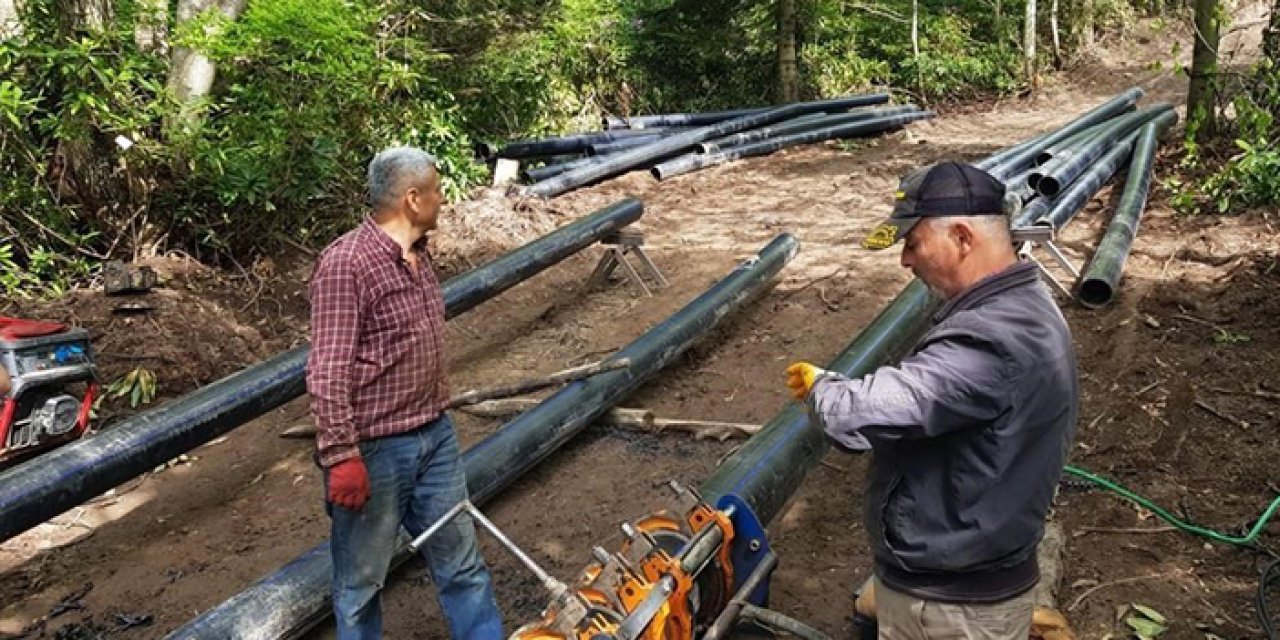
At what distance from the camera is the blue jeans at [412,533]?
8.96 feet

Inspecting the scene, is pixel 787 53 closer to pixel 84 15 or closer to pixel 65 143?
pixel 84 15

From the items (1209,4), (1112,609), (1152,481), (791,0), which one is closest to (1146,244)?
(1209,4)

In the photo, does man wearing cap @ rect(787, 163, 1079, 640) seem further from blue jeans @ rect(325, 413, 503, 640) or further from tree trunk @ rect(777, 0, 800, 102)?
tree trunk @ rect(777, 0, 800, 102)

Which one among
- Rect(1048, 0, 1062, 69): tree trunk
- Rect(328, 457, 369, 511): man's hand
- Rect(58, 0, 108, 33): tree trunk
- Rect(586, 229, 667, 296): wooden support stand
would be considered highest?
Rect(58, 0, 108, 33): tree trunk

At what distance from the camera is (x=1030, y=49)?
18.8m

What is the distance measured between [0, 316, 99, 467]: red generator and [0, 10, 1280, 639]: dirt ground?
18.1 inches

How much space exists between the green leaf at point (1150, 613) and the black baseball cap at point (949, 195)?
2177mm

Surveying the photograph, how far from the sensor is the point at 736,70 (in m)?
17.6

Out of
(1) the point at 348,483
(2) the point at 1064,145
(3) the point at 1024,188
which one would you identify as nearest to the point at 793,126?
(2) the point at 1064,145

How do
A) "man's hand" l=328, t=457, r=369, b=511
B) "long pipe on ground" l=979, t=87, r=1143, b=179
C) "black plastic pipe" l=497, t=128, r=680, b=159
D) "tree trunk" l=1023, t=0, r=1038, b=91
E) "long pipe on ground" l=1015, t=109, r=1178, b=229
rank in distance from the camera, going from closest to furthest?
1. "man's hand" l=328, t=457, r=369, b=511
2. "long pipe on ground" l=1015, t=109, r=1178, b=229
3. "long pipe on ground" l=979, t=87, r=1143, b=179
4. "black plastic pipe" l=497, t=128, r=680, b=159
5. "tree trunk" l=1023, t=0, r=1038, b=91

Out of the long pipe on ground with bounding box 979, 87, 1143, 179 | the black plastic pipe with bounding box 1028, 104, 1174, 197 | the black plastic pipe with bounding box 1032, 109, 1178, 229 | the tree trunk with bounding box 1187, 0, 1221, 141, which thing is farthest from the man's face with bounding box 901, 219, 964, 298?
the tree trunk with bounding box 1187, 0, 1221, 141

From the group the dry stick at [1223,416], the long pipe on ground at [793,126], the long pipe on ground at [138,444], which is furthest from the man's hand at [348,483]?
the long pipe on ground at [793,126]

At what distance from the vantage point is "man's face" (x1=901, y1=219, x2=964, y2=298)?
71.9 inches

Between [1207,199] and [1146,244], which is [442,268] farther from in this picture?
[1207,199]
